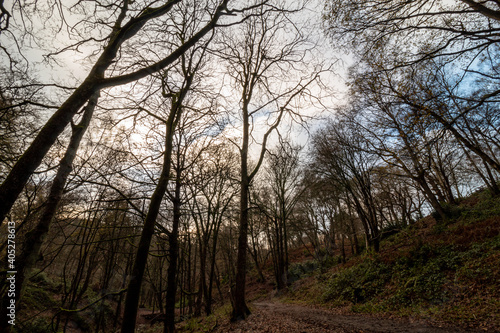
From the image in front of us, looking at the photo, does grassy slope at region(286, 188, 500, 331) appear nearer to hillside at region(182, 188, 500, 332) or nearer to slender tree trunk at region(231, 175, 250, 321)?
hillside at region(182, 188, 500, 332)

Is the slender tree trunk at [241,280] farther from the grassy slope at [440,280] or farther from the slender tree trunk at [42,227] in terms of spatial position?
the slender tree trunk at [42,227]

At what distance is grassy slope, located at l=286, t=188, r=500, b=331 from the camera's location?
5.42 m

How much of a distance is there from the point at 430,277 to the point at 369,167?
23.0 ft

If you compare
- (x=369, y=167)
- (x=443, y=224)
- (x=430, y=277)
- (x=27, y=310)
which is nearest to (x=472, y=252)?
(x=430, y=277)

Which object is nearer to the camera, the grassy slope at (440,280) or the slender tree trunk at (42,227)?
the slender tree trunk at (42,227)

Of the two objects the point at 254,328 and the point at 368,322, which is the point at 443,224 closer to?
the point at 368,322

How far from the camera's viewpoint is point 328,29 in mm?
5945

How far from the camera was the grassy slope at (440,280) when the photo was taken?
5.42 meters

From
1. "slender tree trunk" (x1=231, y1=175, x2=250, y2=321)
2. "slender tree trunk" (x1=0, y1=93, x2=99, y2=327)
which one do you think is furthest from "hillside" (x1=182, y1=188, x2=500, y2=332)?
"slender tree trunk" (x1=0, y1=93, x2=99, y2=327)

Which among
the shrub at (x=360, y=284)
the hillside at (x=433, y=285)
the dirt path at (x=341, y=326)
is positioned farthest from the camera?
the shrub at (x=360, y=284)

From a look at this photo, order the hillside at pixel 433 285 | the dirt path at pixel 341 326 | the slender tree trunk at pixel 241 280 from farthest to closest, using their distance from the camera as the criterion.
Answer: the slender tree trunk at pixel 241 280
the hillside at pixel 433 285
the dirt path at pixel 341 326

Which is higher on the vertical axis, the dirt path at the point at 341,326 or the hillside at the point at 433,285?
the hillside at the point at 433,285

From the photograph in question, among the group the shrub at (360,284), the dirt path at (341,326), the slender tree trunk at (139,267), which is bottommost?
the dirt path at (341,326)

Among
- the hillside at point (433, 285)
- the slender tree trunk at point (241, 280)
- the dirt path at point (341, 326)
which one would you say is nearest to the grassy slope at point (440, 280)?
the hillside at point (433, 285)
